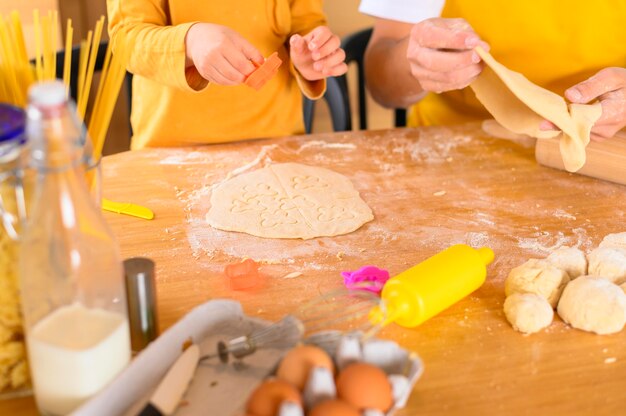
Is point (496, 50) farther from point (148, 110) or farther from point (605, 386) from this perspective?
point (605, 386)

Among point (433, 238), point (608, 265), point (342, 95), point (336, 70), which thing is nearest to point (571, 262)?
point (608, 265)

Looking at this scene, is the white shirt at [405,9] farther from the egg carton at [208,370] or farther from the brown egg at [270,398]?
the brown egg at [270,398]

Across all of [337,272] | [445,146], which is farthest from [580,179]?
[337,272]

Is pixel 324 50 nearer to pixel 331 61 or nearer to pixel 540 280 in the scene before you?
pixel 331 61

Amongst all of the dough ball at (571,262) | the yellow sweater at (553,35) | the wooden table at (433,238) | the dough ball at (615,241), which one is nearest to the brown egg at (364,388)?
the wooden table at (433,238)

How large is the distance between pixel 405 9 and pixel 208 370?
1130 mm

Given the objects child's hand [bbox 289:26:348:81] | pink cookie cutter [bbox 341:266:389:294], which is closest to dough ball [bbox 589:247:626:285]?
pink cookie cutter [bbox 341:266:389:294]

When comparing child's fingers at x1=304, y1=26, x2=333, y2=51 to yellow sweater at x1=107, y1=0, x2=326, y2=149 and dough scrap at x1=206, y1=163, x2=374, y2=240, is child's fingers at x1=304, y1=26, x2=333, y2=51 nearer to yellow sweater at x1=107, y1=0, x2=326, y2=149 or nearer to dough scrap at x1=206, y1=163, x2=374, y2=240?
yellow sweater at x1=107, y1=0, x2=326, y2=149

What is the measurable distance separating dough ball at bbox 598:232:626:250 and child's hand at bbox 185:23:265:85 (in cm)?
62

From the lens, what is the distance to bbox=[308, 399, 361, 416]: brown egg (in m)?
0.58

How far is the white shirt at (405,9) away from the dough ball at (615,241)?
766mm

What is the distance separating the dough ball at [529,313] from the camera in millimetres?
852

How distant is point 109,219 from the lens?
3.75ft

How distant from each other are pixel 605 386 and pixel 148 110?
3.61ft
